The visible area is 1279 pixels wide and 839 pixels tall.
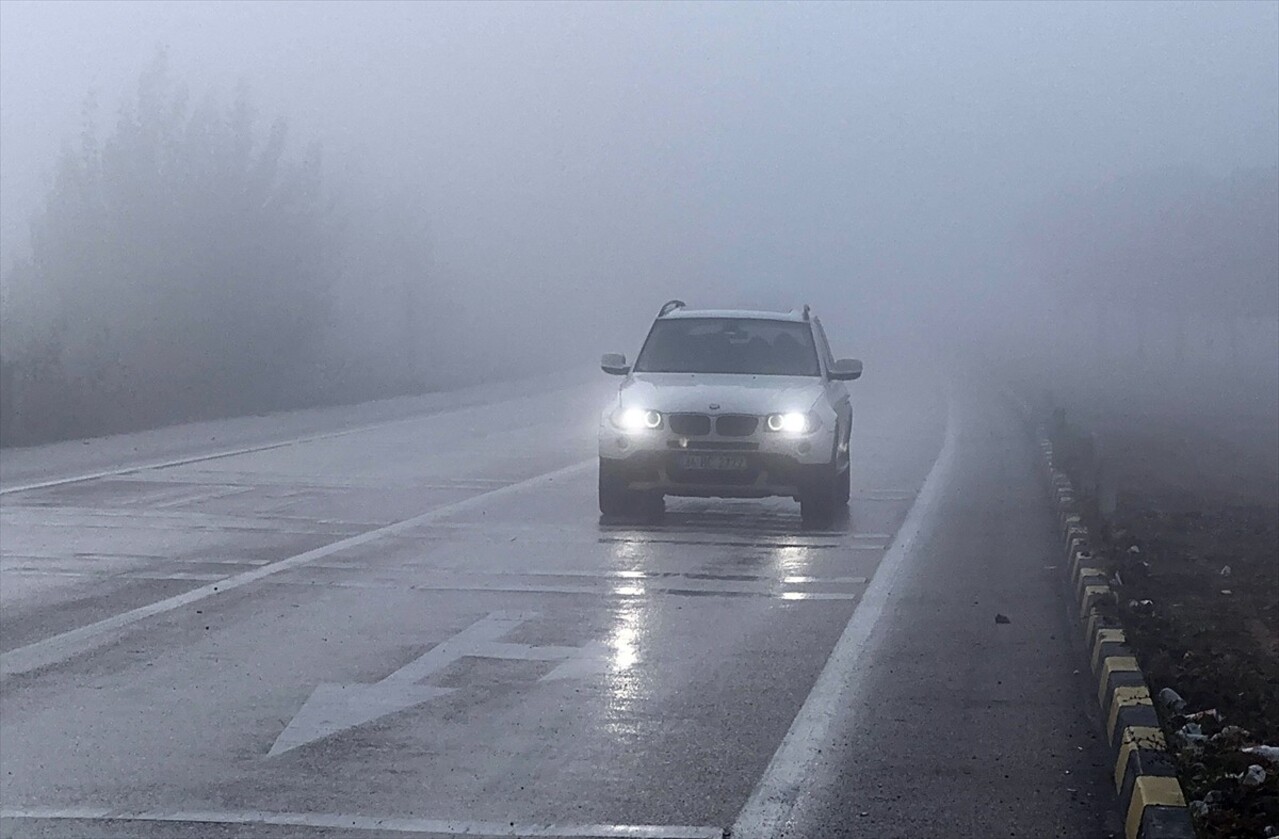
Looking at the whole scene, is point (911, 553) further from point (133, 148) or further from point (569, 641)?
point (133, 148)

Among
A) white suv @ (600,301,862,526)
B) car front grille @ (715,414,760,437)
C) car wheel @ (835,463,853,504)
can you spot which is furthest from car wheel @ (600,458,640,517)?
car wheel @ (835,463,853,504)

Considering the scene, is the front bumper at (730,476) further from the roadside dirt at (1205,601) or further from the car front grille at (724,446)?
the roadside dirt at (1205,601)

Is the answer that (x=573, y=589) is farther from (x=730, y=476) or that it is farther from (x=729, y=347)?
(x=729, y=347)

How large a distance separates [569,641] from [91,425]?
19.7 meters

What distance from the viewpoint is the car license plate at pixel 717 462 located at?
48.0 feet

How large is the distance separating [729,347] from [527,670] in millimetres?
8112

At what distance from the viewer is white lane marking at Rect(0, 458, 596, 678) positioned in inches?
339

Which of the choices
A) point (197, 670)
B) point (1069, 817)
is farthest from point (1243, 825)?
point (197, 670)

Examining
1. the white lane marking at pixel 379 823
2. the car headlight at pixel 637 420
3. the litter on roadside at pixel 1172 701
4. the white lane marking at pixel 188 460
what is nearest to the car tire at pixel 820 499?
the car headlight at pixel 637 420

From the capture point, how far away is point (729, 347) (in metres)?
16.2

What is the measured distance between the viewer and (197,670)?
8406mm

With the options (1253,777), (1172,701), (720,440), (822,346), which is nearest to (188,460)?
(822,346)

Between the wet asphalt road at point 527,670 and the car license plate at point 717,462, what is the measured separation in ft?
1.94

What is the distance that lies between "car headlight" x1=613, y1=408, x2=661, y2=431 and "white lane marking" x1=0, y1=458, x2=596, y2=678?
205cm
